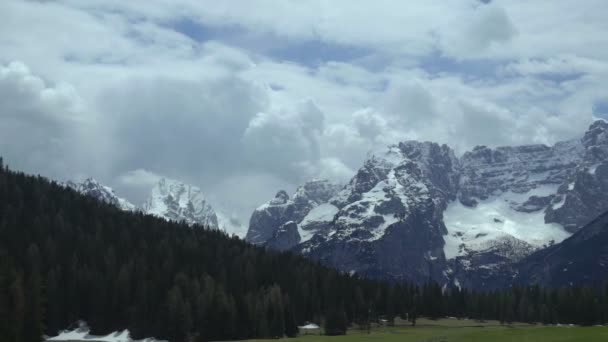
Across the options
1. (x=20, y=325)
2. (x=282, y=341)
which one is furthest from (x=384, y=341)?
(x=20, y=325)

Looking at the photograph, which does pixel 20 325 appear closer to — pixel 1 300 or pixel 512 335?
pixel 1 300

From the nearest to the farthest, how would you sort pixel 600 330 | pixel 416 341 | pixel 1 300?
pixel 600 330 → pixel 1 300 → pixel 416 341

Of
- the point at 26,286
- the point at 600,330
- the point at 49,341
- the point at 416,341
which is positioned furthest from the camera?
the point at 49,341

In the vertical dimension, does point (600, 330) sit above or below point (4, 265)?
below

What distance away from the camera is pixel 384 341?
148 m

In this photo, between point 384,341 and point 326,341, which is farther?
point 326,341

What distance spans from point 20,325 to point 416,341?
6267 centimetres

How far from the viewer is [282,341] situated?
159500 mm

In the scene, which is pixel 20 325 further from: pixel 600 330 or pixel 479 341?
pixel 600 330

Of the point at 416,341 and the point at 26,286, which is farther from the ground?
the point at 26,286

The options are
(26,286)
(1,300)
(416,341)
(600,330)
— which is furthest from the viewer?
(26,286)

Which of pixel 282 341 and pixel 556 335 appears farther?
pixel 282 341

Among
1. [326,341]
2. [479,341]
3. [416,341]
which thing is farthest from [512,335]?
[326,341]

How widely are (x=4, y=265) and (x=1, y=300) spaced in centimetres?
1589
